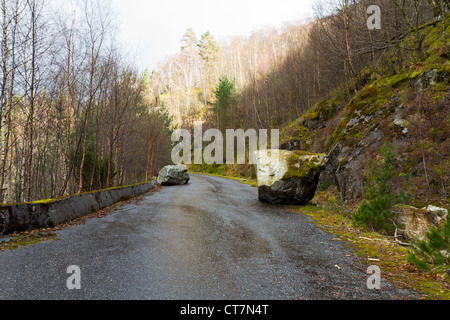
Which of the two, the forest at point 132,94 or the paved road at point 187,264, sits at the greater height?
the forest at point 132,94

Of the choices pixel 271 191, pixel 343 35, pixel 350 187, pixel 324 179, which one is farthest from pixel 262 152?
pixel 343 35

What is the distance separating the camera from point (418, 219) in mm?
4508

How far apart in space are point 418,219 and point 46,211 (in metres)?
8.15

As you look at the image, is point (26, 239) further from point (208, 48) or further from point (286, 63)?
point (208, 48)

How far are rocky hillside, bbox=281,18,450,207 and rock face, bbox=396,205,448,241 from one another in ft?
2.95

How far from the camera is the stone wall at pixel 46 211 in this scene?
471 centimetres

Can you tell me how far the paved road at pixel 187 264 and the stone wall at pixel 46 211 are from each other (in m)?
0.63

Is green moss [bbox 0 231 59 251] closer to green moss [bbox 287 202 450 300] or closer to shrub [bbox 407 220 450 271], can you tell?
green moss [bbox 287 202 450 300]

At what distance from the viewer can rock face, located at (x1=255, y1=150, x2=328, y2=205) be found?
9.45 m

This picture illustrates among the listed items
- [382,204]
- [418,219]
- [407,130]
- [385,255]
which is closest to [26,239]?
[385,255]

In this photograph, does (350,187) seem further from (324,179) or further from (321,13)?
(321,13)

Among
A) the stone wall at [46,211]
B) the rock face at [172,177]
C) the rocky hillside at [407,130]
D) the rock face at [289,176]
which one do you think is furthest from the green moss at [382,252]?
the rock face at [172,177]

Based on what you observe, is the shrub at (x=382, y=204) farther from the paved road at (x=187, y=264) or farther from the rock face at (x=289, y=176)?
the rock face at (x=289, y=176)

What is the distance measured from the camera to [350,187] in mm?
8625
